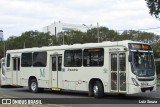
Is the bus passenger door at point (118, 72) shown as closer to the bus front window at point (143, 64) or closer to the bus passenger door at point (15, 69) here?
the bus front window at point (143, 64)

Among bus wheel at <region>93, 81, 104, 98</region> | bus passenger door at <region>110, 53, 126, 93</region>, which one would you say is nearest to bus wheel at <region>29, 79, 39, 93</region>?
bus wheel at <region>93, 81, 104, 98</region>

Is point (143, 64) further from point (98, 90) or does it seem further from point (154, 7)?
point (154, 7)

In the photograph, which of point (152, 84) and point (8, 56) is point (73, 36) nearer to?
point (8, 56)

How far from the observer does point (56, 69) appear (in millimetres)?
23938

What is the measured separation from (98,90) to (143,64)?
8.57ft

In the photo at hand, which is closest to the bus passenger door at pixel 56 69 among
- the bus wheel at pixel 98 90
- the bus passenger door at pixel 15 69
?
the bus wheel at pixel 98 90

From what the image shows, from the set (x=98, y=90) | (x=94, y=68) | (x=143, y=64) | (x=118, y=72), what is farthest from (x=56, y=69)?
(x=143, y=64)

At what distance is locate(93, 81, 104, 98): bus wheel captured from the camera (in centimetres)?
2059

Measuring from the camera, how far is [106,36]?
3314 inches

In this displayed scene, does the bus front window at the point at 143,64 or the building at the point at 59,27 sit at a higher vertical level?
the building at the point at 59,27

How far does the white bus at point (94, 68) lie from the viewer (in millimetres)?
19672

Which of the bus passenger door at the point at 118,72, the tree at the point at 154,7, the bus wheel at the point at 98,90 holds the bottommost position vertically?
the bus wheel at the point at 98,90

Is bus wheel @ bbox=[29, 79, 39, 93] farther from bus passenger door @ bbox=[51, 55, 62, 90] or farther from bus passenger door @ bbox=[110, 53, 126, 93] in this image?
bus passenger door @ bbox=[110, 53, 126, 93]

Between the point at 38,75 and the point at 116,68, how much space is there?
22.7 ft
